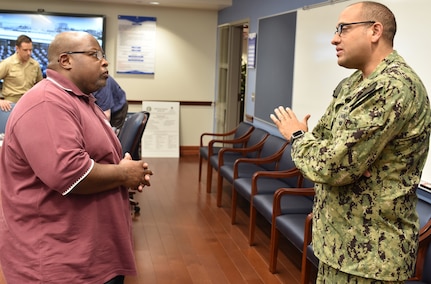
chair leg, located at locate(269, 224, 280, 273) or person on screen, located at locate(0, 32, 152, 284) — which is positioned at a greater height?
person on screen, located at locate(0, 32, 152, 284)

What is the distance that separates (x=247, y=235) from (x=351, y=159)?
116 inches

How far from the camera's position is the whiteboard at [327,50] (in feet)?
9.50

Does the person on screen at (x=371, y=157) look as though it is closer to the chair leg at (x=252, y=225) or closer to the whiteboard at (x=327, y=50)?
the whiteboard at (x=327, y=50)

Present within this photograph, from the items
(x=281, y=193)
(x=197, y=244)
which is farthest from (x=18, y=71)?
(x=281, y=193)

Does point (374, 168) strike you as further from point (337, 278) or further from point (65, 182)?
point (65, 182)

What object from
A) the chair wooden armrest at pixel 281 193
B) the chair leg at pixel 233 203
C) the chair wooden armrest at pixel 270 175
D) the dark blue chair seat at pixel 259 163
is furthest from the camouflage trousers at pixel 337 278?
the chair leg at pixel 233 203

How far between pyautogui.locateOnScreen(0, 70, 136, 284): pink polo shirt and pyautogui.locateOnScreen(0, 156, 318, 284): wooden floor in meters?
1.68

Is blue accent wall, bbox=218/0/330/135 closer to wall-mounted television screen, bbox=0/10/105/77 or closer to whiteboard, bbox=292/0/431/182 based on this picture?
whiteboard, bbox=292/0/431/182

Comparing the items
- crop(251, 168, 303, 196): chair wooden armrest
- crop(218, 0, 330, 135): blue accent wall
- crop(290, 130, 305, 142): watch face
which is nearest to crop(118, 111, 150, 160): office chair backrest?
crop(251, 168, 303, 196): chair wooden armrest

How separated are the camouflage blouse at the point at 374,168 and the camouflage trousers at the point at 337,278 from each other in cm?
3

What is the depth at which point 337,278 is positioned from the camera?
1.67 m

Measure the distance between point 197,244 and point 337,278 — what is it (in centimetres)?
247

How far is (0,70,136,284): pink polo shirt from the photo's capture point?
155 centimetres

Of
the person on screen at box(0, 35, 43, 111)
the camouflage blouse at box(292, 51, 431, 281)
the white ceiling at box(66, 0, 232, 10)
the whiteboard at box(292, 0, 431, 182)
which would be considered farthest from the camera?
the white ceiling at box(66, 0, 232, 10)
